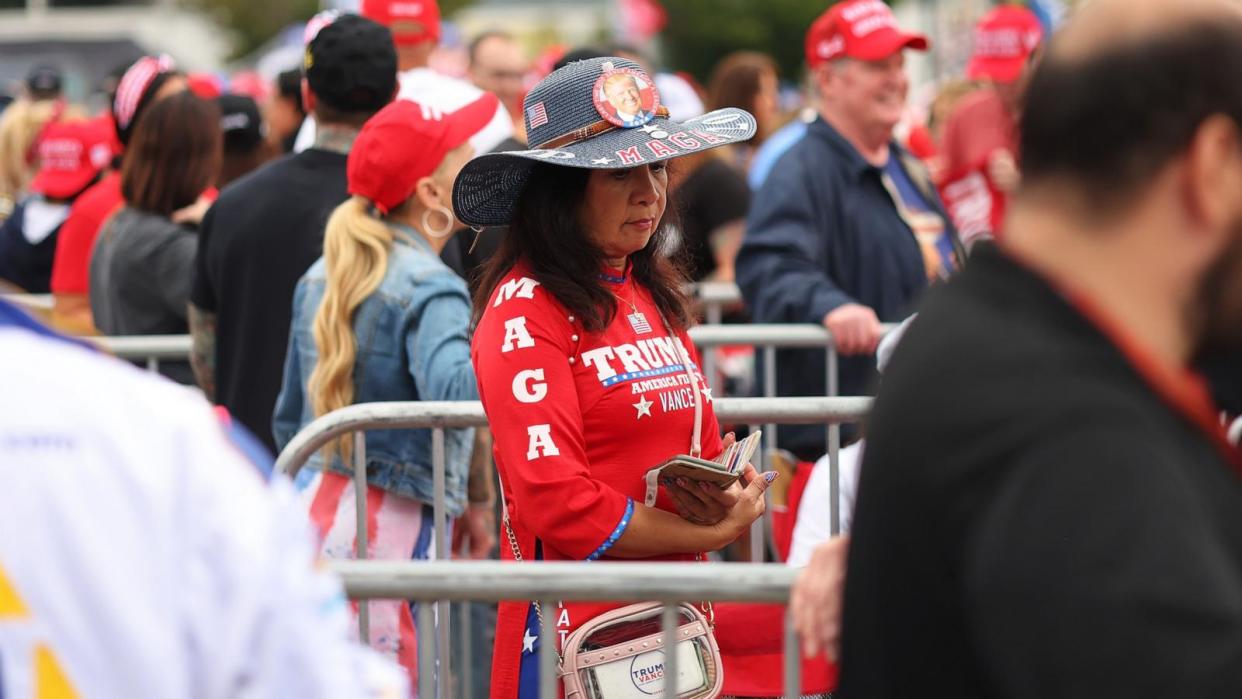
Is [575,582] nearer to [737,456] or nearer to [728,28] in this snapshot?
[737,456]

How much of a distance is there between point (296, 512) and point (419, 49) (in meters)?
5.24

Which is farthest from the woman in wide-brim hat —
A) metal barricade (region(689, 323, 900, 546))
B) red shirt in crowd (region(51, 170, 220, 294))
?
red shirt in crowd (region(51, 170, 220, 294))

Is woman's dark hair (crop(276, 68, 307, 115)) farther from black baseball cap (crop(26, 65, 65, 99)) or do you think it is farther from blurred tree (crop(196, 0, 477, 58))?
blurred tree (crop(196, 0, 477, 58))

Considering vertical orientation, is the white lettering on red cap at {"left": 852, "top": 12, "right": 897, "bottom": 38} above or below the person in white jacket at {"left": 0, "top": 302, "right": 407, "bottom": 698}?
above

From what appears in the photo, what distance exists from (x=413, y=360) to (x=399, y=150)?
1.77 ft

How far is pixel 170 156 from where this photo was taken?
5961mm

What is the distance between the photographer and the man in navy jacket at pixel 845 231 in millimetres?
5613

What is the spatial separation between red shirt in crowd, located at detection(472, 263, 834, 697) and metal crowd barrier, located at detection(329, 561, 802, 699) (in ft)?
2.30

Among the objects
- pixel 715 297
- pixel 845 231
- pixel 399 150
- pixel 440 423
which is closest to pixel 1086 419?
pixel 440 423

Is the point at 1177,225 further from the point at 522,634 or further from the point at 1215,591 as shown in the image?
the point at 522,634

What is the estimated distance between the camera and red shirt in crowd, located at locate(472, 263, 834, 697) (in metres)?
3.11

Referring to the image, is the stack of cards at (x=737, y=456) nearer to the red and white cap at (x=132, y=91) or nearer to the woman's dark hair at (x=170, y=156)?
the woman's dark hair at (x=170, y=156)

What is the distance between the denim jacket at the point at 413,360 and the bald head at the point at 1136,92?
251cm

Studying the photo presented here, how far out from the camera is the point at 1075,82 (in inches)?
65.3
